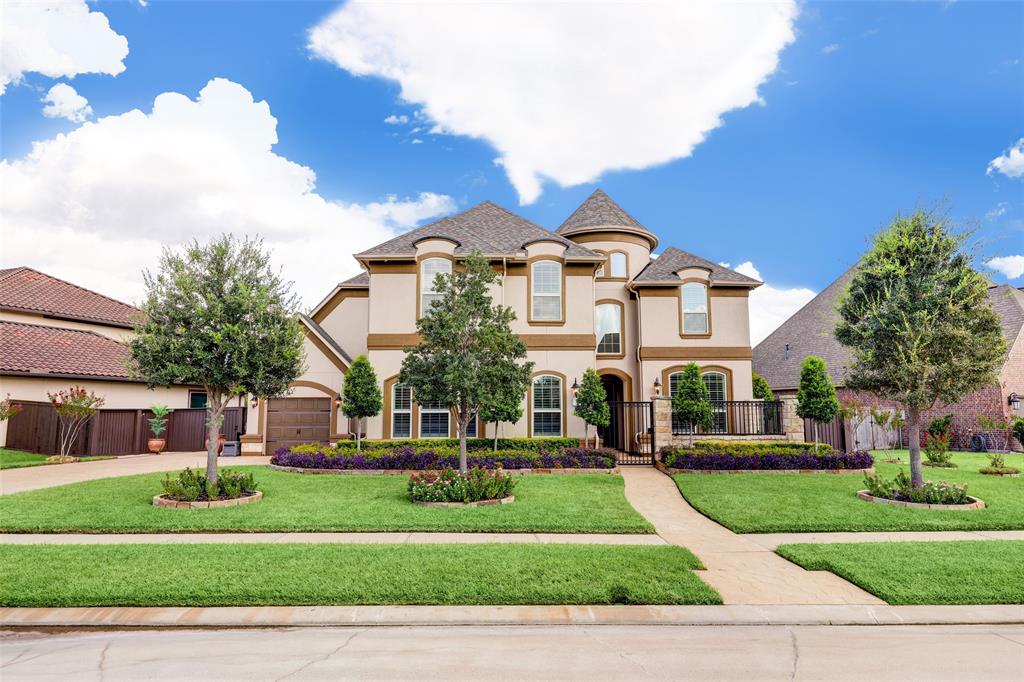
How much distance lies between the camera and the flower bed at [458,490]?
11.4m

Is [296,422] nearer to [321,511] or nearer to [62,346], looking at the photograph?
[321,511]

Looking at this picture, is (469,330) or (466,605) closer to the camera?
(466,605)

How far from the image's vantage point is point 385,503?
11.2 m

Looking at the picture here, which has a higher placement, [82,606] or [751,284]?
[751,284]

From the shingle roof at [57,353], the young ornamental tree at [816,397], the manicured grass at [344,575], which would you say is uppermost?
the shingle roof at [57,353]

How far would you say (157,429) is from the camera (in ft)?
70.7

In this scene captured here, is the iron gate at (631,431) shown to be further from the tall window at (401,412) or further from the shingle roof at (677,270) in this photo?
the tall window at (401,412)

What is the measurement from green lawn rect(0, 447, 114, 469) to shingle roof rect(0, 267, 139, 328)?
7400 millimetres

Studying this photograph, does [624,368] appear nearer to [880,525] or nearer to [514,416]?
[514,416]

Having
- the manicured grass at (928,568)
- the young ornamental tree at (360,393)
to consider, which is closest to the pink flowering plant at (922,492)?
the manicured grass at (928,568)

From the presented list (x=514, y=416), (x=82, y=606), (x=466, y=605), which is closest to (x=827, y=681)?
(x=466, y=605)

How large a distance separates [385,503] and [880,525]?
9016 millimetres

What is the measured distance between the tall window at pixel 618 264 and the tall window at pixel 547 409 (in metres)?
5.77

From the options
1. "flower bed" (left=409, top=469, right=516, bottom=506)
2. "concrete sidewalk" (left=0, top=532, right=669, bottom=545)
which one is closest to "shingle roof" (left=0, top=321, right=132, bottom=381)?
"concrete sidewalk" (left=0, top=532, right=669, bottom=545)
